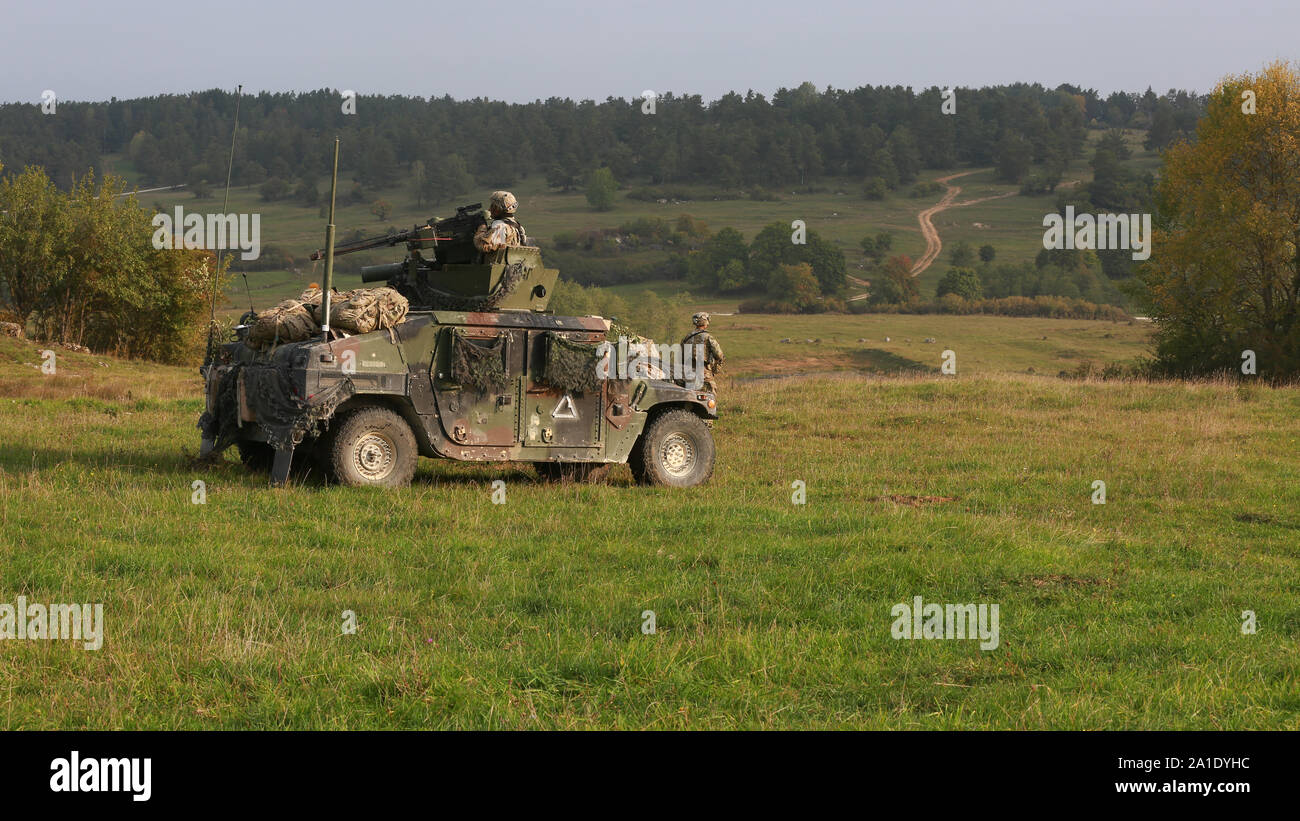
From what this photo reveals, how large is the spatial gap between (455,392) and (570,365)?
5.04 feet

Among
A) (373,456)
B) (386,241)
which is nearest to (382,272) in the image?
(386,241)

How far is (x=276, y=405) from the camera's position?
14.1 metres

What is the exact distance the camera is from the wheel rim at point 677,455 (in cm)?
1662

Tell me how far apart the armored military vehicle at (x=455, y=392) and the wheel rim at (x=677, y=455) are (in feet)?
0.07

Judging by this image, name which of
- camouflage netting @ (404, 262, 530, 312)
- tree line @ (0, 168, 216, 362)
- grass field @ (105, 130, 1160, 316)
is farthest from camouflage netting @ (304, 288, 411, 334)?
grass field @ (105, 130, 1160, 316)

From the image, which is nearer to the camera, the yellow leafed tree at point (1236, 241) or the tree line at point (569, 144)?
the yellow leafed tree at point (1236, 241)

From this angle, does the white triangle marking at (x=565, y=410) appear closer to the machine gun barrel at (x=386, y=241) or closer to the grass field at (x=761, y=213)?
the machine gun barrel at (x=386, y=241)

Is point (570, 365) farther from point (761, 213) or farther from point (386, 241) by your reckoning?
point (761, 213)

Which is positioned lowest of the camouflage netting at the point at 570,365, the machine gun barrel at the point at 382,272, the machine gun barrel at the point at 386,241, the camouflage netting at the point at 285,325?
the camouflage netting at the point at 570,365

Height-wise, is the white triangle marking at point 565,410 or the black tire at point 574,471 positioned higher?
the white triangle marking at point 565,410

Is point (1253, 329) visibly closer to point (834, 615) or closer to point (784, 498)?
point (784, 498)

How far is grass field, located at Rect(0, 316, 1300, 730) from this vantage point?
6.70m

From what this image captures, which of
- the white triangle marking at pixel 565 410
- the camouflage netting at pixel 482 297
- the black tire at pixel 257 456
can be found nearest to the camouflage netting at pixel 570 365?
the white triangle marking at pixel 565 410

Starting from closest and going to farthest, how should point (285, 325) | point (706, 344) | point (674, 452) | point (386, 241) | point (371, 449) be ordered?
1. point (371, 449)
2. point (285, 325)
3. point (386, 241)
4. point (674, 452)
5. point (706, 344)
